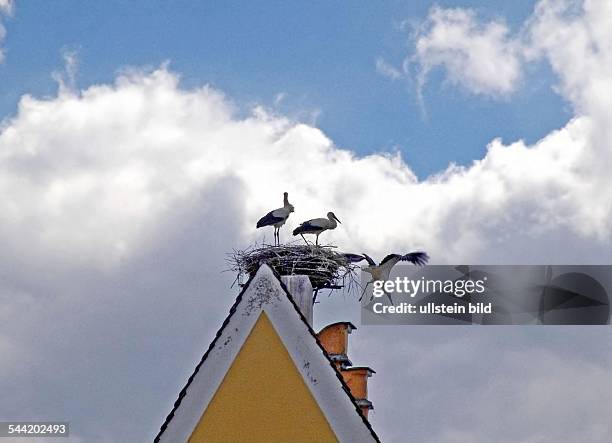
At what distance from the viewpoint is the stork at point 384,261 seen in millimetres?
15484

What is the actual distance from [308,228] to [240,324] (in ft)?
19.0

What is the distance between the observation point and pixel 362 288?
16.0 meters

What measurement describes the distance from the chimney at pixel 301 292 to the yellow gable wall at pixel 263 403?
1.30 meters

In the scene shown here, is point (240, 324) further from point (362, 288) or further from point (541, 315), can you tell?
point (541, 315)

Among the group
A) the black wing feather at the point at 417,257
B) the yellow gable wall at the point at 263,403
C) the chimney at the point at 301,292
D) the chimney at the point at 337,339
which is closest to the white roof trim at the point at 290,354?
the yellow gable wall at the point at 263,403

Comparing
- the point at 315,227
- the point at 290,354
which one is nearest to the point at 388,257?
the point at 315,227

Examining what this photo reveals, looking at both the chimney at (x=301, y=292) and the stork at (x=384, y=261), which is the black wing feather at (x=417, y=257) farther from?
the chimney at (x=301, y=292)

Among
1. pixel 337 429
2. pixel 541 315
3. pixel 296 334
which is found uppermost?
pixel 541 315

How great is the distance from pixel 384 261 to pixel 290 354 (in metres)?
5.19

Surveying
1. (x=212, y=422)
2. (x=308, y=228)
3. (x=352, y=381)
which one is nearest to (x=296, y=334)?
(x=212, y=422)

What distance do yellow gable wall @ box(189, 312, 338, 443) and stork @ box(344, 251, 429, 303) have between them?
191 inches

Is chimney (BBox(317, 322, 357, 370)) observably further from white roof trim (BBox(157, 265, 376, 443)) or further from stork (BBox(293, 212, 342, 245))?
stork (BBox(293, 212, 342, 245))

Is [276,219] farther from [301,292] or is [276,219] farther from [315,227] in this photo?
[301,292]

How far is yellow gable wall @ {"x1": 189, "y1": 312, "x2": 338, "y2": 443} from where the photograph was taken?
10.8 metres
